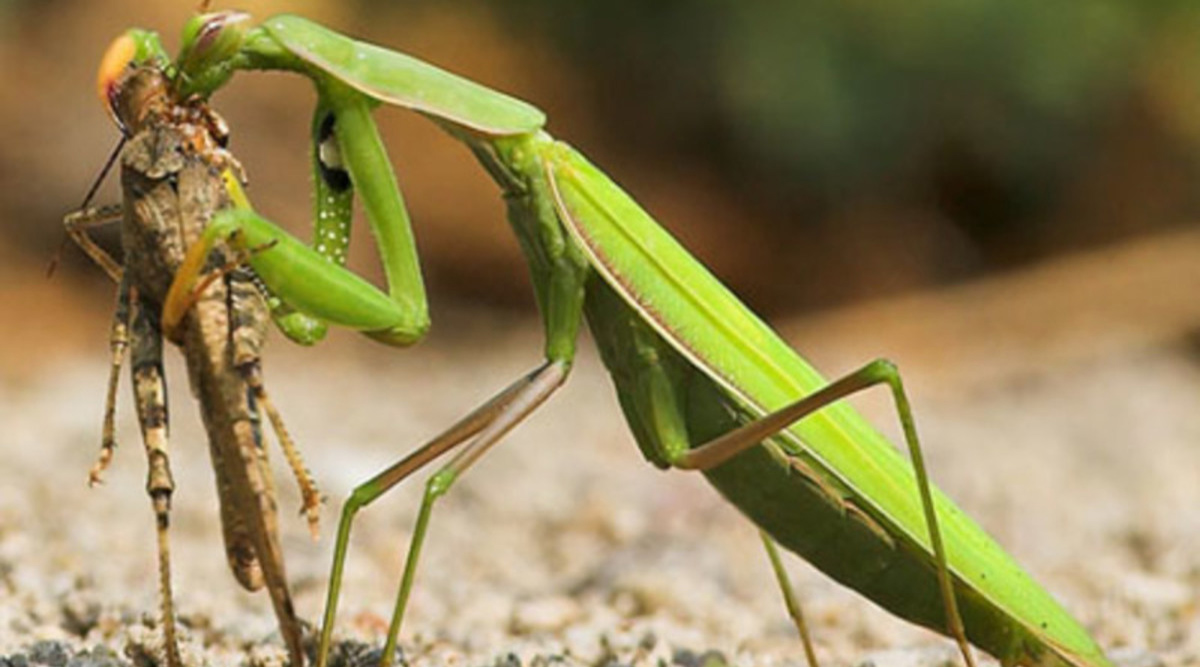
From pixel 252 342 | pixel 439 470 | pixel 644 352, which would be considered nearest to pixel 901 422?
pixel 644 352

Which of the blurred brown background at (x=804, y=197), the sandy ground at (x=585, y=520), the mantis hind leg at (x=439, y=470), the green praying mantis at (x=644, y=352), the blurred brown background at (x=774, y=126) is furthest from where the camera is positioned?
the blurred brown background at (x=774, y=126)

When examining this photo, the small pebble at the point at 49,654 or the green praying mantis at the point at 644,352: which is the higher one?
the green praying mantis at the point at 644,352

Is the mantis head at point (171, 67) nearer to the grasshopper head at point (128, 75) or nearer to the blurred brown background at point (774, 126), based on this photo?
the grasshopper head at point (128, 75)

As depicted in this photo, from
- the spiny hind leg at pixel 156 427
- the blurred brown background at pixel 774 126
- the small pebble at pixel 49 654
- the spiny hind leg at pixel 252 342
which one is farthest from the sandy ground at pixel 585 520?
the blurred brown background at pixel 774 126

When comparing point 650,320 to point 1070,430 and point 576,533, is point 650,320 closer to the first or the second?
point 576,533

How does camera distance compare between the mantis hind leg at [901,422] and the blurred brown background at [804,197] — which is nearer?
the mantis hind leg at [901,422]

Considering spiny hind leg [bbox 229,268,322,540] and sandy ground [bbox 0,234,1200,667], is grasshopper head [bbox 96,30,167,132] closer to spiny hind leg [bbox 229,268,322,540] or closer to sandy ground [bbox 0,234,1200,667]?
spiny hind leg [bbox 229,268,322,540]

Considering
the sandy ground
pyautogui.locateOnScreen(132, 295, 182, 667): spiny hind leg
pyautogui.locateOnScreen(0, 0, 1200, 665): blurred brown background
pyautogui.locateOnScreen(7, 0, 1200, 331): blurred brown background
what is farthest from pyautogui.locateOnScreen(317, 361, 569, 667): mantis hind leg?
pyautogui.locateOnScreen(7, 0, 1200, 331): blurred brown background
